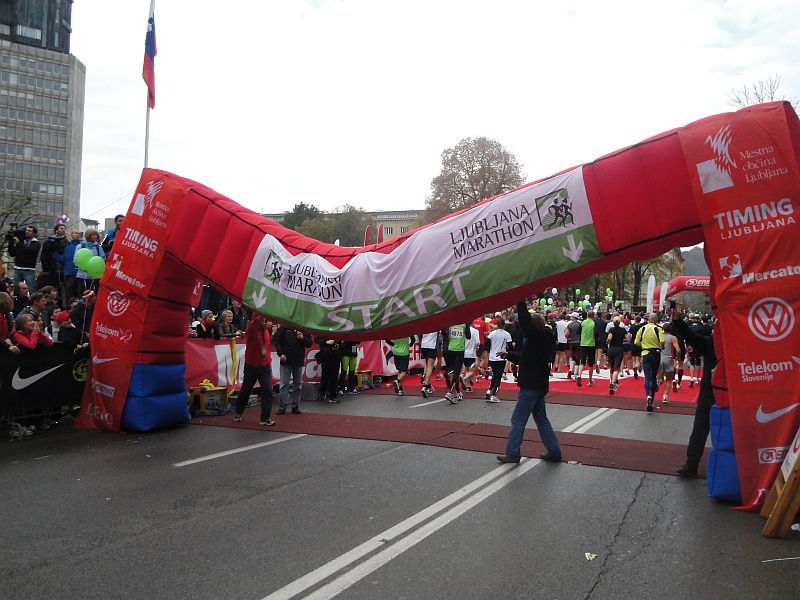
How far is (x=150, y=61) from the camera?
13.3 metres

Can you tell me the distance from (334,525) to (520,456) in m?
3.20

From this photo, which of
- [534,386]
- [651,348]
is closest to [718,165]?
[534,386]

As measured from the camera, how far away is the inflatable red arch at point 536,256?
18.6ft

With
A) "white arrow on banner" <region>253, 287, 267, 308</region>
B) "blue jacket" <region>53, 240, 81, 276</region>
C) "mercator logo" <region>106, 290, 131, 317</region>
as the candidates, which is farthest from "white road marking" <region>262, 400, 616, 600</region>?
"blue jacket" <region>53, 240, 81, 276</region>

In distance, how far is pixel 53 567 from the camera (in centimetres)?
434

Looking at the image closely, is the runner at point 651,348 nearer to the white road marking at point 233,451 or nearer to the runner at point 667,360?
the runner at point 667,360

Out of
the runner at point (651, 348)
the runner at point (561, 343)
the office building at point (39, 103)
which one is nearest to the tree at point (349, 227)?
the office building at point (39, 103)

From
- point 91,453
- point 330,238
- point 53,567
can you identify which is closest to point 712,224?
point 53,567

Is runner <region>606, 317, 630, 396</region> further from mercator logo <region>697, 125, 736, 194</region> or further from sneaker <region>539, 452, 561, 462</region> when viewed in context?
mercator logo <region>697, 125, 736, 194</region>

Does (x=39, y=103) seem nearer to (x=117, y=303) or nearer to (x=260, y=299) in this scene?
(x=117, y=303)

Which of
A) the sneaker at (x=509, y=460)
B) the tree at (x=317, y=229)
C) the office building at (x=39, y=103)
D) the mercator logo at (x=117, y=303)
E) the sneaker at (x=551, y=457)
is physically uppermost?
the office building at (x=39, y=103)

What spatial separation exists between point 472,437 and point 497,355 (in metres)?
5.17

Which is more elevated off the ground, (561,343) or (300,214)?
(300,214)

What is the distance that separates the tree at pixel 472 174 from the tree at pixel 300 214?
32.7m
